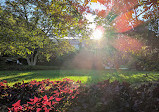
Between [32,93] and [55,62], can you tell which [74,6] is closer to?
[32,93]

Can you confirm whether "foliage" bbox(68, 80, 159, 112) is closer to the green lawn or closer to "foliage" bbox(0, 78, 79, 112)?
"foliage" bbox(0, 78, 79, 112)

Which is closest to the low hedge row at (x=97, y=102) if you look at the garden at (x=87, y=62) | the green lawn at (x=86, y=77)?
the garden at (x=87, y=62)

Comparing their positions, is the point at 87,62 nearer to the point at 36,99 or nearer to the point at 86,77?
the point at 86,77

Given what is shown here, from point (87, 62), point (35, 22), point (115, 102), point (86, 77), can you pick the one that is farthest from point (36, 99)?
point (87, 62)

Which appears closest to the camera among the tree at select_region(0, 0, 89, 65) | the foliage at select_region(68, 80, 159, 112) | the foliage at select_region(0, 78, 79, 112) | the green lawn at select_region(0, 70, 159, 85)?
the foliage at select_region(0, 78, 79, 112)

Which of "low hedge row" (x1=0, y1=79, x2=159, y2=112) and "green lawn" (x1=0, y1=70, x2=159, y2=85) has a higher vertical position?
"low hedge row" (x1=0, y1=79, x2=159, y2=112)

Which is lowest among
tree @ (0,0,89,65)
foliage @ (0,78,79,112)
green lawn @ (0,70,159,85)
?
green lawn @ (0,70,159,85)

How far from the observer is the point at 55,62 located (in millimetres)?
20391

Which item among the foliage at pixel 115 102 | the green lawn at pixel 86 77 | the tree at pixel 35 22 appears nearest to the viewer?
the foliage at pixel 115 102

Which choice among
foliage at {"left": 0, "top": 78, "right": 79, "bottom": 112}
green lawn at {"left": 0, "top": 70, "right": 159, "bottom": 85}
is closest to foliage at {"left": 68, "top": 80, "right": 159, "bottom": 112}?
foliage at {"left": 0, "top": 78, "right": 79, "bottom": 112}

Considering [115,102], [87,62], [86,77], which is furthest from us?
[87,62]

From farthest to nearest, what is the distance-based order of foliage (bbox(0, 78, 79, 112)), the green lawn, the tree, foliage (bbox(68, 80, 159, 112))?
the green lawn < the tree < foliage (bbox(68, 80, 159, 112)) < foliage (bbox(0, 78, 79, 112))

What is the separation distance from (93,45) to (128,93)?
17.6m

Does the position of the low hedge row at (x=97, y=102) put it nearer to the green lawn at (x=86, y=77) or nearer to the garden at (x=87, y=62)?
the garden at (x=87, y=62)
